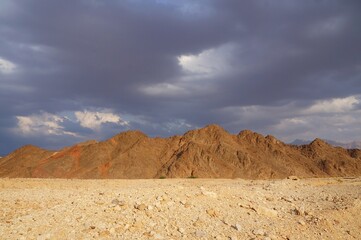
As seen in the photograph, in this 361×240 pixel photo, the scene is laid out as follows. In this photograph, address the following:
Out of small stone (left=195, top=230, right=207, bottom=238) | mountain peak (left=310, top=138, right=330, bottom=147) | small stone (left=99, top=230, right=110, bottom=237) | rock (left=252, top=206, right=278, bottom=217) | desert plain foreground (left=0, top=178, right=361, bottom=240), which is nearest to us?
small stone (left=99, top=230, right=110, bottom=237)

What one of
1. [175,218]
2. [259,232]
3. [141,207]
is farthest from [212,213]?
[141,207]

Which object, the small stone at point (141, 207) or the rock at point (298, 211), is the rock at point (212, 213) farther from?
the rock at point (298, 211)

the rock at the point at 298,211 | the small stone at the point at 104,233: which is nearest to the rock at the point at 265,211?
the rock at the point at 298,211

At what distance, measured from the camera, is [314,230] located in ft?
36.3

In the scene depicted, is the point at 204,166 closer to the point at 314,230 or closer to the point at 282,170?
the point at 282,170

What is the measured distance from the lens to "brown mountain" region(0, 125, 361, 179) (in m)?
49.6

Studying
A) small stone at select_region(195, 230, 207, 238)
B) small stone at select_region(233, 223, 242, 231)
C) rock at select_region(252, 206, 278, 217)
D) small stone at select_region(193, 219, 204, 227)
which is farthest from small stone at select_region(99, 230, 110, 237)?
rock at select_region(252, 206, 278, 217)

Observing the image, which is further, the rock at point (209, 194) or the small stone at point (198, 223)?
the rock at point (209, 194)

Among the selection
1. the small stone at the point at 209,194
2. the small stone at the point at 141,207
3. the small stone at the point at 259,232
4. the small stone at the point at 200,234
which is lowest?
the small stone at the point at 259,232

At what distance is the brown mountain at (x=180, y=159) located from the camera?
49.6 metres

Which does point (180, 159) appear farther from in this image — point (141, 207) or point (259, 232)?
point (259, 232)

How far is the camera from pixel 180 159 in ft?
170

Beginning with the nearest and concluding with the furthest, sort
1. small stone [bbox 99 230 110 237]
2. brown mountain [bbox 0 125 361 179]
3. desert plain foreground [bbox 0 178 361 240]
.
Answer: small stone [bbox 99 230 110 237] < desert plain foreground [bbox 0 178 361 240] < brown mountain [bbox 0 125 361 179]

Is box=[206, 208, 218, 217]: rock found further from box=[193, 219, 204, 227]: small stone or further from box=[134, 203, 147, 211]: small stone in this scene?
box=[134, 203, 147, 211]: small stone
